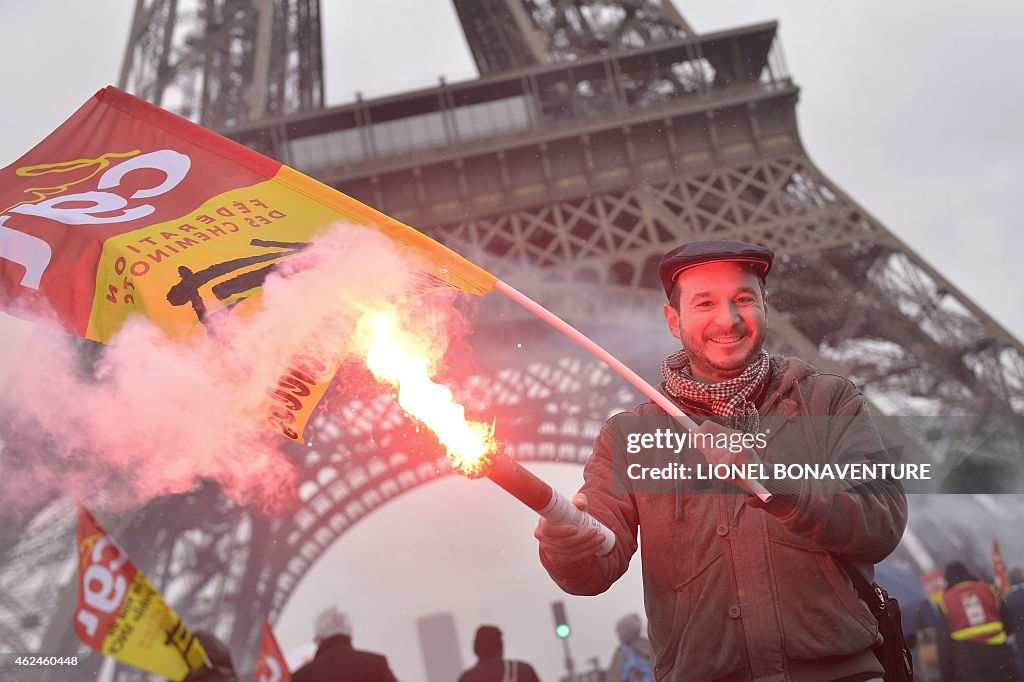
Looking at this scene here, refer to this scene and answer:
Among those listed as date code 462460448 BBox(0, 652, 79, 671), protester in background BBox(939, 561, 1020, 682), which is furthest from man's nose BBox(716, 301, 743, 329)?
date code 462460448 BBox(0, 652, 79, 671)

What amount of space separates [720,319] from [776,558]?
21.6 inches

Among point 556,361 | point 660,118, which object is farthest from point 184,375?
point 556,361

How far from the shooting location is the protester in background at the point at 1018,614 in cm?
763

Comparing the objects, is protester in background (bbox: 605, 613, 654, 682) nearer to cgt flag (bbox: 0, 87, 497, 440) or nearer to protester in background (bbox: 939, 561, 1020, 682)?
protester in background (bbox: 939, 561, 1020, 682)

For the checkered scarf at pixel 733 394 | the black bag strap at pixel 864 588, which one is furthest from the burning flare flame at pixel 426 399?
the black bag strap at pixel 864 588

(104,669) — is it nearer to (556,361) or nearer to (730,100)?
(556,361)

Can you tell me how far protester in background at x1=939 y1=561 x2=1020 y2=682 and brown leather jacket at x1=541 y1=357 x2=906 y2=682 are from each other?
5901 millimetres

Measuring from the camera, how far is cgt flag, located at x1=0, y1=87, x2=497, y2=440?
357cm

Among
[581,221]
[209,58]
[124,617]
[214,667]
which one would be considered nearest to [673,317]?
[214,667]

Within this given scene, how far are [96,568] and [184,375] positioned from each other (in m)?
2.10

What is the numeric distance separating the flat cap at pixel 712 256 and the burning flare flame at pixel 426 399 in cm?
61

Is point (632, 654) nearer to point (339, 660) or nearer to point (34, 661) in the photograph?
point (339, 660)

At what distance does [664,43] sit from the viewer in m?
19.3

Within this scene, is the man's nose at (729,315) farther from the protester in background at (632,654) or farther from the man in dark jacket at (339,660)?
the protester in background at (632,654)
